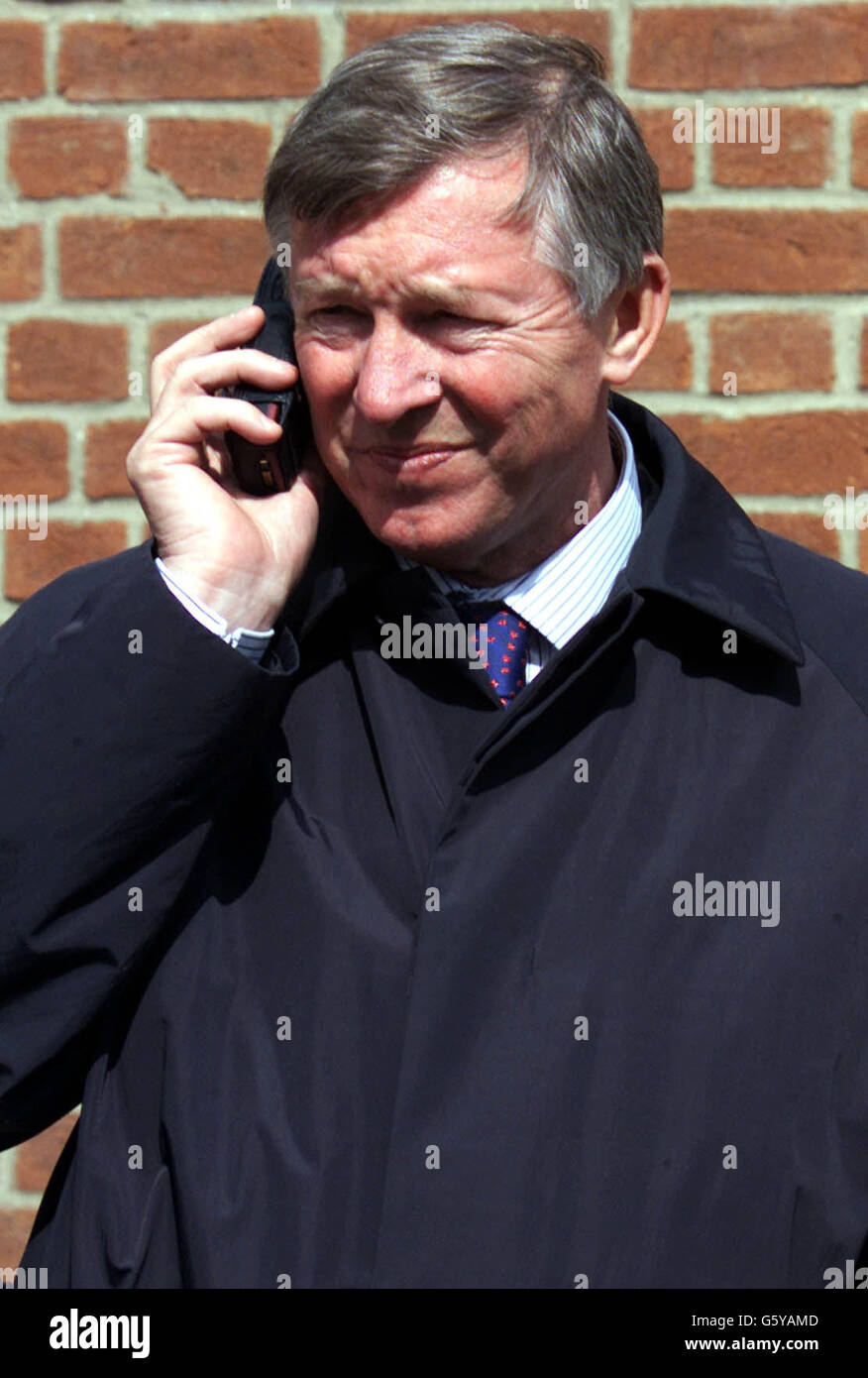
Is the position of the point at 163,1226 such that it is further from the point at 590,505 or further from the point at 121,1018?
the point at 590,505

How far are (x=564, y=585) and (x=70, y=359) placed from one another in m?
1.04

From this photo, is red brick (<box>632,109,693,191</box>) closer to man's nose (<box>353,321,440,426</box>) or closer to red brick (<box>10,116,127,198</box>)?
red brick (<box>10,116,127,198</box>)

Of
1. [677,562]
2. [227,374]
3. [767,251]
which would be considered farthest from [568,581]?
[767,251]

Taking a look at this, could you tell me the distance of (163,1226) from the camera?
1597 mm

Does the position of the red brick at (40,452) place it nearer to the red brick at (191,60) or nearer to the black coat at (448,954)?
the red brick at (191,60)

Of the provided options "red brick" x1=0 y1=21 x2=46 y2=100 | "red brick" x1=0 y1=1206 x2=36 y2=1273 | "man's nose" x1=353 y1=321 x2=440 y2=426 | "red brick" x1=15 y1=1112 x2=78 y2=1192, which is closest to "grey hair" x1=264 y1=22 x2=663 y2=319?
"man's nose" x1=353 y1=321 x2=440 y2=426

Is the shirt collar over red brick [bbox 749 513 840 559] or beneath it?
beneath

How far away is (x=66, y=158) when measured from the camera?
8.30 feet

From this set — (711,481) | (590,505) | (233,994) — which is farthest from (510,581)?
(233,994)

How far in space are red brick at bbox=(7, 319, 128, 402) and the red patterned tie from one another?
0.94 meters

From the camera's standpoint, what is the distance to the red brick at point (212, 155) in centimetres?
251

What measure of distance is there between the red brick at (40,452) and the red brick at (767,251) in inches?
36.0

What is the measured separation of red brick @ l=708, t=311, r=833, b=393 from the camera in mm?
2465

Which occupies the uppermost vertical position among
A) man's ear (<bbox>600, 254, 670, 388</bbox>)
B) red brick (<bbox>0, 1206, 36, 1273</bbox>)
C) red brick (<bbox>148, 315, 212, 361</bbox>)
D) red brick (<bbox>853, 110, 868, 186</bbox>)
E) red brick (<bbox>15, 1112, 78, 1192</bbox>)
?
red brick (<bbox>853, 110, 868, 186</bbox>)
